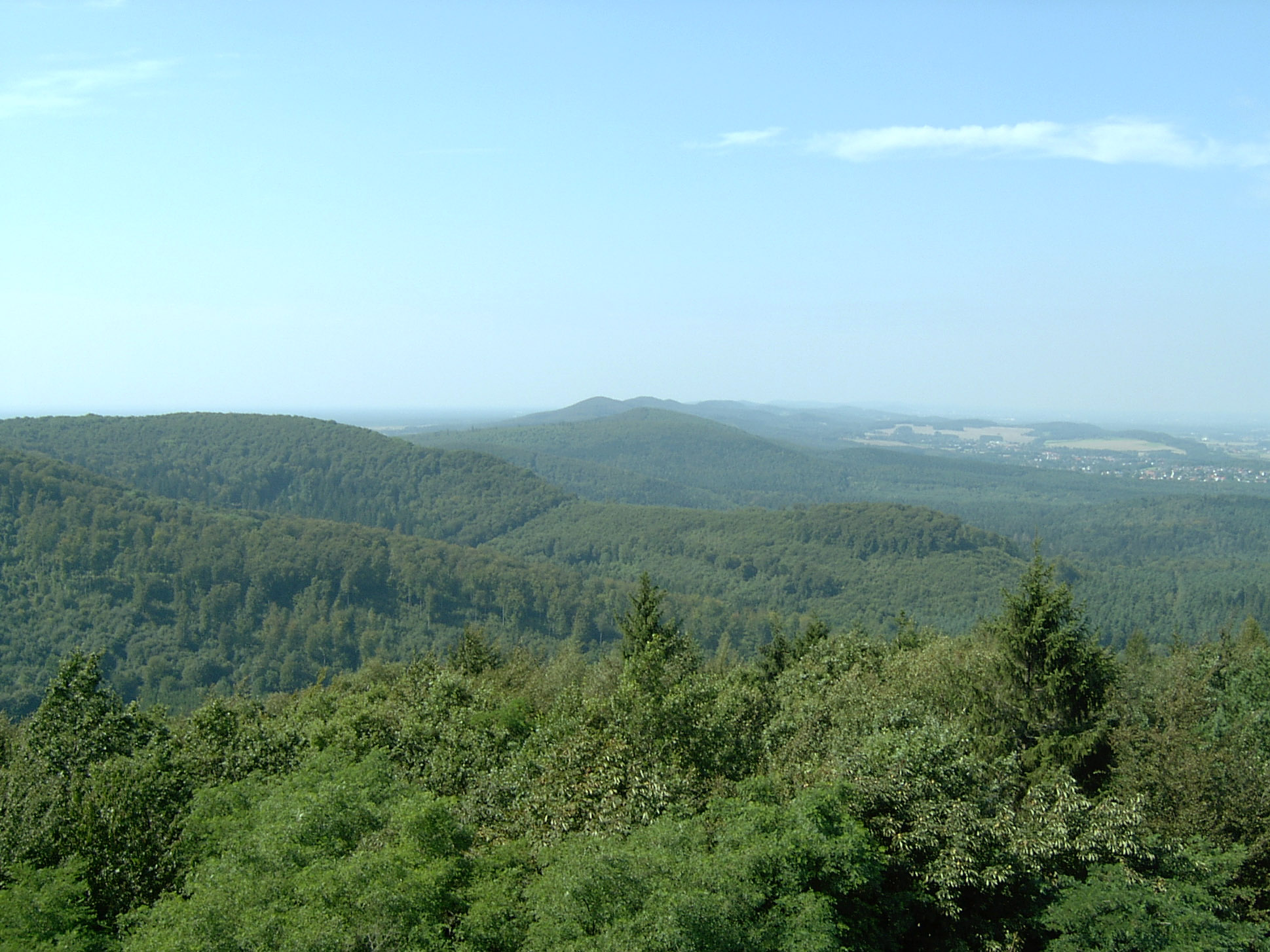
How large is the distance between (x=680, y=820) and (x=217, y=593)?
13941cm

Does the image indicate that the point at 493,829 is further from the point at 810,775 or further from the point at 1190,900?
the point at 1190,900

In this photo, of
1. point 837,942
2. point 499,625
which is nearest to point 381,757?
point 837,942

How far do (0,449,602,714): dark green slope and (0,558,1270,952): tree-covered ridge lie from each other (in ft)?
308

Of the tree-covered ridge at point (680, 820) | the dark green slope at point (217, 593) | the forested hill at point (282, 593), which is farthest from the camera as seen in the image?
the forested hill at point (282, 593)

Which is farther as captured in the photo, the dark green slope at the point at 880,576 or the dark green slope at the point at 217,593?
the dark green slope at the point at 880,576

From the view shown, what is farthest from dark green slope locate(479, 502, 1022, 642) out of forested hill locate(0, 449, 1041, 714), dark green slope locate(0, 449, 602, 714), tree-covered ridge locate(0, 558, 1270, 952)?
tree-covered ridge locate(0, 558, 1270, 952)

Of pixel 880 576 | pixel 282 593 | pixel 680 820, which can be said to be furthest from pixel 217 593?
pixel 680 820

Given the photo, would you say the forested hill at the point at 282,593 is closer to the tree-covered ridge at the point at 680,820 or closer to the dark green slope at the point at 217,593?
the dark green slope at the point at 217,593

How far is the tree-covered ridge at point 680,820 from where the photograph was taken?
15.0 m

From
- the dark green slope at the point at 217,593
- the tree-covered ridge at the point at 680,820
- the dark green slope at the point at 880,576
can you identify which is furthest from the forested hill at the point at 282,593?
the tree-covered ridge at the point at 680,820

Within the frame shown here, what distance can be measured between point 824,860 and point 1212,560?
22352cm

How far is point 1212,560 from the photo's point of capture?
195750mm

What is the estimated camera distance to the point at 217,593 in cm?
13775

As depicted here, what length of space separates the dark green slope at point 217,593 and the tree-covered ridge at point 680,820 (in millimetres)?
93727
